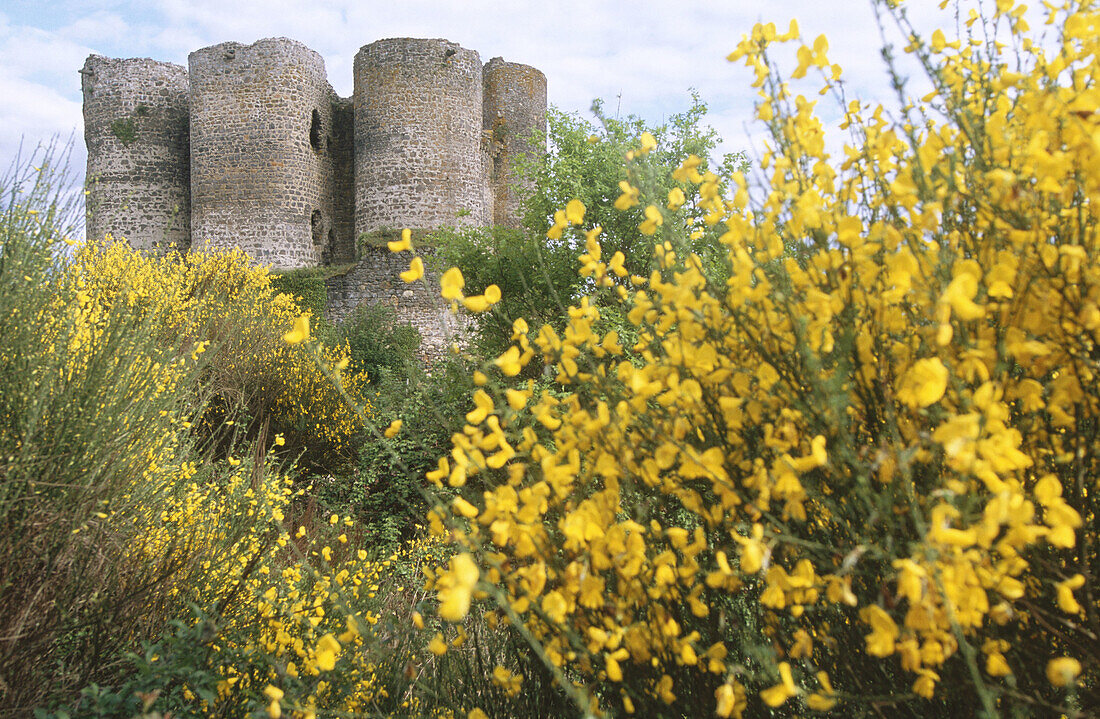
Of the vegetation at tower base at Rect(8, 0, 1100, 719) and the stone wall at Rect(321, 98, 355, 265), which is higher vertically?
the stone wall at Rect(321, 98, 355, 265)

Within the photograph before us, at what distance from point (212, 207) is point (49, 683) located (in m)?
15.7

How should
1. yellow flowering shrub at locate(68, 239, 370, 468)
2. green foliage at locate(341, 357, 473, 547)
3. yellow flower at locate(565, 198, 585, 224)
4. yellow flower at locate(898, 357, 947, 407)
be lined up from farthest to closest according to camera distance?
1. yellow flowering shrub at locate(68, 239, 370, 468)
2. green foliage at locate(341, 357, 473, 547)
3. yellow flower at locate(565, 198, 585, 224)
4. yellow flower at locate(898, 357, 947, 407)

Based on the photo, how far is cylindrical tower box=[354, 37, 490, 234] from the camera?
1595 centimetres

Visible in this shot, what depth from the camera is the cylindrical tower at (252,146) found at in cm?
1603

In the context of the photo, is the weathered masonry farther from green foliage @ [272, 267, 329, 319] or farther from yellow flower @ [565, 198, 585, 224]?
yellow flower @ [565, 198, 585, 224]

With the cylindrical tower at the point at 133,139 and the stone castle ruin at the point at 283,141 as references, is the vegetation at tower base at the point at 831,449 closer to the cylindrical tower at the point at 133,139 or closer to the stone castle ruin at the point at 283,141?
the stone castle ruin at the point at 283,141

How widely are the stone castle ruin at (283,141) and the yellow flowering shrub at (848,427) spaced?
14.3 metres

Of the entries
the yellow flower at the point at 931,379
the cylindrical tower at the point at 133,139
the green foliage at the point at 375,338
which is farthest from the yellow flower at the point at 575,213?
the cylindrical tower at the point at 133,139

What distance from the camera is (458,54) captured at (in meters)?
16.1

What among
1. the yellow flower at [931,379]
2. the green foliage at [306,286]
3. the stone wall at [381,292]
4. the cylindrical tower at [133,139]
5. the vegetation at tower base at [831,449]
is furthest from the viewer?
the cylindrical tower at [133,139]

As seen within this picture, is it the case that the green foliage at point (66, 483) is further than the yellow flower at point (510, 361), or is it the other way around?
the green foliage at point (66, 483)

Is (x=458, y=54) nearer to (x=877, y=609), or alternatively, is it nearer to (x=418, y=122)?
(x=418, y=122)

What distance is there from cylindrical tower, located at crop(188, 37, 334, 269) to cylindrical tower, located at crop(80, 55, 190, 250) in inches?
55.6

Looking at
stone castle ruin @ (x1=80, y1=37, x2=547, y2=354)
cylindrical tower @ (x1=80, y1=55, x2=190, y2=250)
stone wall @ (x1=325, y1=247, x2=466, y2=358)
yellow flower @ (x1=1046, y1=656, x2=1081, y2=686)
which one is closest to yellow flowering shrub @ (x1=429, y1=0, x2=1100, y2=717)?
yellow flower @ (x1=1046, y1=656, x2=1081, y2=686)
